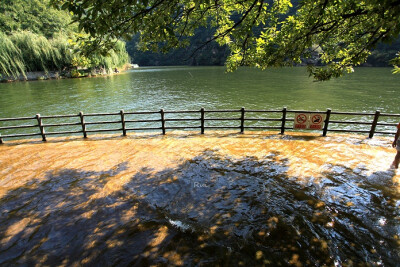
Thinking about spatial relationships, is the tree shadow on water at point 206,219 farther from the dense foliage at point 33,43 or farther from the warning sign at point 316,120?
the dense foliage at point 33,43

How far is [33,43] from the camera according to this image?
4597cm

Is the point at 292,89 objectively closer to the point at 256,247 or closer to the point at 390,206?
the point at 390,206

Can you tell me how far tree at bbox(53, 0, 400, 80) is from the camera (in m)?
3.48

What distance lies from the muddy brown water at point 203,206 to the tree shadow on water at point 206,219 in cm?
2

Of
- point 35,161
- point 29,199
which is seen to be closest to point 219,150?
point 29,199

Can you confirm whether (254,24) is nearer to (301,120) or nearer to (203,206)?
(203,206)

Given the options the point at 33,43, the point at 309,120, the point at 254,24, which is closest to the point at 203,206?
the point at 254,24

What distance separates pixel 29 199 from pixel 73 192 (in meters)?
1.08

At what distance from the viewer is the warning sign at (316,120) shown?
1038 centimetres

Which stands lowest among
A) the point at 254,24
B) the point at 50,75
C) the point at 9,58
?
the point at 50,75

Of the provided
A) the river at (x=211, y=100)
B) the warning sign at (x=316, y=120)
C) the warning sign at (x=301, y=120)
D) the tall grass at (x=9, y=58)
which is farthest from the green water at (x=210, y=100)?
the tall grass at (x=9, y=58)

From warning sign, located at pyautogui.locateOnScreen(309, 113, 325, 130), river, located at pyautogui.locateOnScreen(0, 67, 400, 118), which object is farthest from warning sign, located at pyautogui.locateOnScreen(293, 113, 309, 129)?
river, located at pyautogui.locateOnScreen(0, 67, 400, 118)

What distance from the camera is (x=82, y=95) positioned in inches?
1238

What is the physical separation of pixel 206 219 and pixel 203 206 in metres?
0.49
